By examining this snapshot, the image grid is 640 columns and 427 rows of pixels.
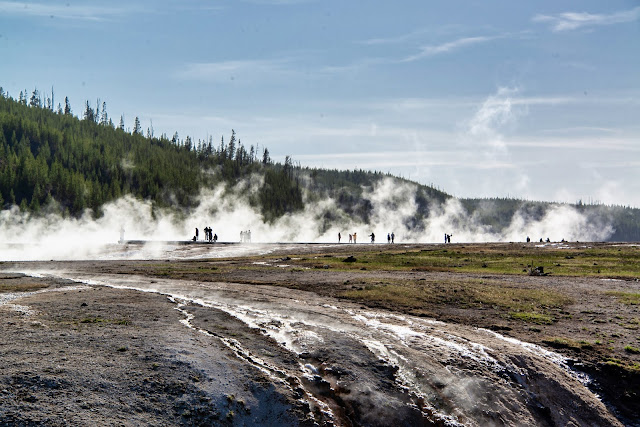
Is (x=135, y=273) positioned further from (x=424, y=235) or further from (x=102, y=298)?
(x=424, y=235)

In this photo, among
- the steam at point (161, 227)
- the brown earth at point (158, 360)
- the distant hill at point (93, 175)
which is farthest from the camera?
the distant hill at point (93, 175)

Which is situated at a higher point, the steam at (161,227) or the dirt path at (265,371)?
the steam at (161,227)

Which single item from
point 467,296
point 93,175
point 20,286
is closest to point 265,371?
point 467,296

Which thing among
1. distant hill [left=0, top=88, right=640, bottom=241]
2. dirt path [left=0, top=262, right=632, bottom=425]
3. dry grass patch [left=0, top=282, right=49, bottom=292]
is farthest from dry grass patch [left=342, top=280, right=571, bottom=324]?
distant hill [left=0, top=88, right=640, bottom=241]

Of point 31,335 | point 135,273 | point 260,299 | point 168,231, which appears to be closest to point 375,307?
point 260,299

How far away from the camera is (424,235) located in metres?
189

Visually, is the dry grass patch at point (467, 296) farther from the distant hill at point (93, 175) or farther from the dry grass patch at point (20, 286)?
the distant hill at point (93, 175)

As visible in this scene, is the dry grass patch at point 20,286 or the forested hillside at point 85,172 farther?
the forested hillside at point 85,172

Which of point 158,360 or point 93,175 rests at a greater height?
point 93,175

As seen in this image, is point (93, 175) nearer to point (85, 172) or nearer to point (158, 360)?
point (85, 172)

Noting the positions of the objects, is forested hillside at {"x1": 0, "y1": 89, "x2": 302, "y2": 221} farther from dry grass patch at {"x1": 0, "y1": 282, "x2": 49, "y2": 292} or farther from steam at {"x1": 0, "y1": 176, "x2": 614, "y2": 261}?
dry grass patch at {"x1": 0, "y1": 282, "x2": 49, "y2": 292}

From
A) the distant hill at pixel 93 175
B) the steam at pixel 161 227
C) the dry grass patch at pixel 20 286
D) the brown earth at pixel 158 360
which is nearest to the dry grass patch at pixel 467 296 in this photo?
the brown earth at pixel 158 360

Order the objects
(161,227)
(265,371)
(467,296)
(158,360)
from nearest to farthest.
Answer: (158,360) < (265,371) < (467,296) < (161,227)

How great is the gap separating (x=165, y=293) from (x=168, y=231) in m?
107
